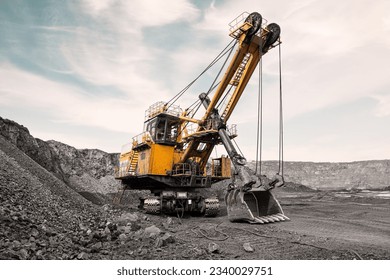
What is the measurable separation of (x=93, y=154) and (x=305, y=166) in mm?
54456

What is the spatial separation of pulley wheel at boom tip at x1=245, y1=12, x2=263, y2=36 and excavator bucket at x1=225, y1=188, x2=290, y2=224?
5642 mm

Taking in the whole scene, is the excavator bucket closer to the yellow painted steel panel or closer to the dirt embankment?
the yellow painted steel panel

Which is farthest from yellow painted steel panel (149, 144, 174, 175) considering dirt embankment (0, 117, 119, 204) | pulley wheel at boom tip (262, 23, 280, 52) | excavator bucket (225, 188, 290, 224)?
dirt embankment (0, 117, 119, 204)

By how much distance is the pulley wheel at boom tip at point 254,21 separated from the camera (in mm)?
10234

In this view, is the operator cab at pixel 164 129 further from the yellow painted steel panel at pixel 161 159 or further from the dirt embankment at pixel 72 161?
the dirt embankment at pixel 72 161

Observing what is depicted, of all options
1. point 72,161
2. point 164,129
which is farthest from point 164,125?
point 72,161

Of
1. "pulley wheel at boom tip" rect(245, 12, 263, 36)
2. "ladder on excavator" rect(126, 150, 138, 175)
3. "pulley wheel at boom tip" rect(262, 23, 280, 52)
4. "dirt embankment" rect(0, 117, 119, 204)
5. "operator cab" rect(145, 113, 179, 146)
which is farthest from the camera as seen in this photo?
"dirt embankment" rect(0, 117, 119, 204)

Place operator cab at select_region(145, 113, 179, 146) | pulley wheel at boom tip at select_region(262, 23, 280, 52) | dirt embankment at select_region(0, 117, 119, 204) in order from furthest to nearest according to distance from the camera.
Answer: dirt embankment at select_region(0, 117, 119, 204) → operator cab at select_region(145, 113, 179, 146) → pulley wheel at boom tip at select_region(262, 23, 280, 52)

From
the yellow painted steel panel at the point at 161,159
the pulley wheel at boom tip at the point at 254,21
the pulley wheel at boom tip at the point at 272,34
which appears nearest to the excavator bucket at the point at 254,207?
the yellow painted steel panel at the point at 161,159

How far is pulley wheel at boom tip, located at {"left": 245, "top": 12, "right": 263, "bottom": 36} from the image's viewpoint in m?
10.2

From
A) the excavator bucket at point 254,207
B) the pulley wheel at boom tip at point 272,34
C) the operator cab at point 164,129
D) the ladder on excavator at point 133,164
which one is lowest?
the excavator bucket at point 254,207

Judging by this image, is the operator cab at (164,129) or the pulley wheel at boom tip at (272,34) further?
the operator cab at (164,129)

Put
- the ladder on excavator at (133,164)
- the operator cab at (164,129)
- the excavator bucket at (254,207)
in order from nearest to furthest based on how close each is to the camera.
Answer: the excavator bucket at (254,207)
the operator cab at (164,129)
the ladder on excavator at (133,164)
